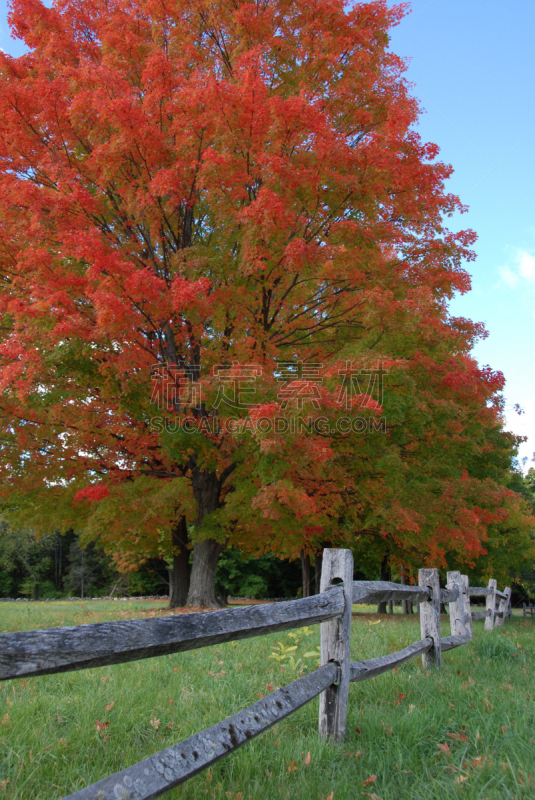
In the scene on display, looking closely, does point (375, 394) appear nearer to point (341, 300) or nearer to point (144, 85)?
point (341, 300)

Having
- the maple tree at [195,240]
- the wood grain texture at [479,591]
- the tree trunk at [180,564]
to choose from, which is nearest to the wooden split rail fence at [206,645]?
the maple tree at [195,240]

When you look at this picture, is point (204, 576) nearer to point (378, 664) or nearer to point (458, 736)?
point (378, 664)

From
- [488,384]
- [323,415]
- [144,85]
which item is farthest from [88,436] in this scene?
[488,384]

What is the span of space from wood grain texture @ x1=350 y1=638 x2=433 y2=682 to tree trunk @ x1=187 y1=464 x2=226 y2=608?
8.89m

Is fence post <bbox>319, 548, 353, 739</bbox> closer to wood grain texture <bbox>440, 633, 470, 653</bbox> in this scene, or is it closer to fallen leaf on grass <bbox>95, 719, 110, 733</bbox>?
fallen leaf on grass <bbox>95, 719, 110, 733</bbox>

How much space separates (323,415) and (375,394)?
3.45ft

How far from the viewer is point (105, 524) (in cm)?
1324

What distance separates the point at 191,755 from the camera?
217 centimetres

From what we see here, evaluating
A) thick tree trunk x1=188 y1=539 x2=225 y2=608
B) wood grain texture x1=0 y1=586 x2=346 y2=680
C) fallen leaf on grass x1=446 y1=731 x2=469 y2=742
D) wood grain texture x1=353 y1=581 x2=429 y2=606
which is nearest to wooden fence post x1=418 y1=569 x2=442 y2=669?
wood grain texture x1=353 y1=581 x2=429 y2=606

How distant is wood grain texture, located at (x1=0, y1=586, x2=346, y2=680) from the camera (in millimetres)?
1701

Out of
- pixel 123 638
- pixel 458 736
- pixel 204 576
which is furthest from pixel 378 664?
pixel 204 576

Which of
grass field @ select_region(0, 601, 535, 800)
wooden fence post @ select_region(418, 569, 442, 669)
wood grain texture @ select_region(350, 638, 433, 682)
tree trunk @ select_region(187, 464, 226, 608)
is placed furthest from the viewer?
tree trunk @ select_region(187, 464, 226, 608)

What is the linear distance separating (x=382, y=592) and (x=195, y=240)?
32.0 feet

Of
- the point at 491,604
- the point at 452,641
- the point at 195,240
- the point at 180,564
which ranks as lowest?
the point at 180,564
